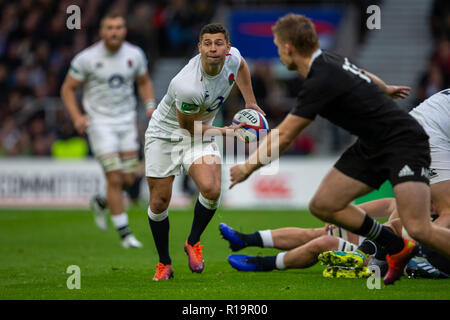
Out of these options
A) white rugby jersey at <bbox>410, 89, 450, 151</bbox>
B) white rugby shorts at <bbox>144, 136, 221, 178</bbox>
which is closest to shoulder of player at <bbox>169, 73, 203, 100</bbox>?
white rugby shorts at <bbox>144, 136, 221, 178</bbox>

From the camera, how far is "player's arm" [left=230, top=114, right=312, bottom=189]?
5.58 meters

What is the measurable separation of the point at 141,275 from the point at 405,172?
291 cm

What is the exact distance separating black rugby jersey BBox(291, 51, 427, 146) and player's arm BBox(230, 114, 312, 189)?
76mm

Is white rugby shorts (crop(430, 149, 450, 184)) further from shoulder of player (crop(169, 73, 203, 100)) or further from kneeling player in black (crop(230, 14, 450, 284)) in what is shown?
shoulder of player (crop(169, 73, 203, 100))

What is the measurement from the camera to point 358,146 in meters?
5.93

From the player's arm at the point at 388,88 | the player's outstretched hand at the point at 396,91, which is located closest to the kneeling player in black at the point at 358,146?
the player's arm at the point at 388,88

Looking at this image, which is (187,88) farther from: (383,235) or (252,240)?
(383,235)

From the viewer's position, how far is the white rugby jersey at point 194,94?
22.5 ft

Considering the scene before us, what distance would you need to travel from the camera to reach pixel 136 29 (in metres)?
20.6

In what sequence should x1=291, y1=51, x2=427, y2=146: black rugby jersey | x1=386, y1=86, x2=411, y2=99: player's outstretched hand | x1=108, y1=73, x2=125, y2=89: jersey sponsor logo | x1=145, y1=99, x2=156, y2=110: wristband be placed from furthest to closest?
x1=108, y1=73, x2=125, y2=89: jersey sponsor logo < x1=145, y1=99, x2=156, y2=110: wristband < x1=386, y1=86, x2=411, y2=99: player's outstretched hand < x1=291, y1=51, x2=427, y2=146: black rugby jersey

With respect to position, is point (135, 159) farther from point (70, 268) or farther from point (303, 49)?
point (303, 49)

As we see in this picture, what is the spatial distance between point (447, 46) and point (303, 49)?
14.2 meters

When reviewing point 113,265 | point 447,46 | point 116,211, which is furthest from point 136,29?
point 113,265

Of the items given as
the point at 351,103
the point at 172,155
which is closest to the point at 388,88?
the point at 351,103
